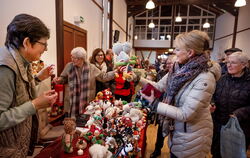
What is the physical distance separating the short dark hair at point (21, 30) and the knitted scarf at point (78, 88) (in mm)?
1279

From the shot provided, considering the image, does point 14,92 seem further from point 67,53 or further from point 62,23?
point 67,53

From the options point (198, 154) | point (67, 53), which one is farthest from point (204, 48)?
point (67, 53)

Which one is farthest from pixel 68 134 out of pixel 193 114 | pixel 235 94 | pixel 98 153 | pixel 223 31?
pixel 223 31

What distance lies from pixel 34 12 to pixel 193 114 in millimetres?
2377

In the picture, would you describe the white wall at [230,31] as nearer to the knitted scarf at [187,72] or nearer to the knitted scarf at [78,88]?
the knitted scarf at [78,88]

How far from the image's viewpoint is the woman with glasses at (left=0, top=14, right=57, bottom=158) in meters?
0.72

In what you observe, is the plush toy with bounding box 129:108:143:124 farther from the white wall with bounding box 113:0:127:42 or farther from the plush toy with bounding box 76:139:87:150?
the white wall with bounding box 113:0:127:42

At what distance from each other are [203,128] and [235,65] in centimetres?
89

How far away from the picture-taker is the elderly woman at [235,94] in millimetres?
1605

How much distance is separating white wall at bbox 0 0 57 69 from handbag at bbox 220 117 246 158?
2.54 metres

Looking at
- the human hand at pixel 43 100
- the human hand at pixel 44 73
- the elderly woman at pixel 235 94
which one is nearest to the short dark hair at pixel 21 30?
the human hand at pixel 43 100

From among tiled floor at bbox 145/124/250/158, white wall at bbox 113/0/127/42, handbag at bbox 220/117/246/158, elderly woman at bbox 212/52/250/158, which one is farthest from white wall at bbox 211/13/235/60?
handbag at bbox 220/117/246/158

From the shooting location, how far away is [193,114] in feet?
3.42

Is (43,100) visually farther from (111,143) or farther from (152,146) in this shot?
(152,146)
